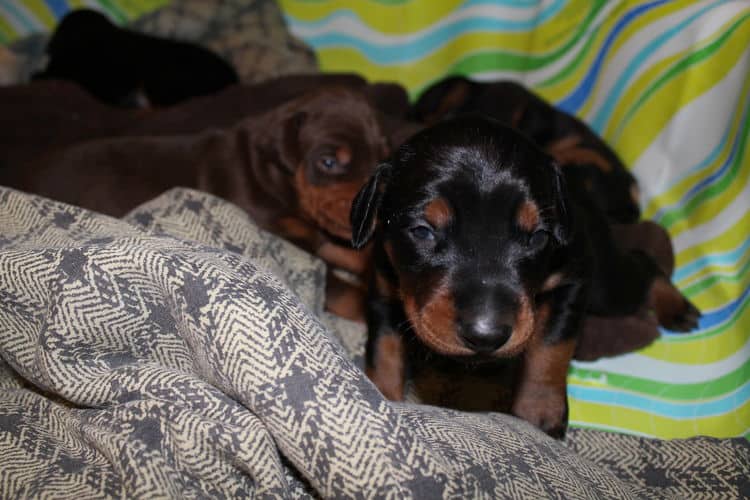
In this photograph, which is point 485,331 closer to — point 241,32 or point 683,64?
point 683,64

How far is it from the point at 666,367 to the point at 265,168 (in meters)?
2.39

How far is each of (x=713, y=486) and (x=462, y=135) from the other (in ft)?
5.12

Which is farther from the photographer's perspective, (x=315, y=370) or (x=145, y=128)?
(x=145, y=128)

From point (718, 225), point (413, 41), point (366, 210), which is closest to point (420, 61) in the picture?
point (413, 41)

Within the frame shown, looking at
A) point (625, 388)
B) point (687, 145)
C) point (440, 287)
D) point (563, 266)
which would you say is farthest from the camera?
point (687, 145)

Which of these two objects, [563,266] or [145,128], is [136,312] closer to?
[563,266]

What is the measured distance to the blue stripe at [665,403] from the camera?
3102 millimetres

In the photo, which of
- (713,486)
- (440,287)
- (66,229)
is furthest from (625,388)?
(66,229)

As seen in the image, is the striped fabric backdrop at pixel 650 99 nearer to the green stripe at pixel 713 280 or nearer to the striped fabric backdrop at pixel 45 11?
the green stripe at pixel 713 280

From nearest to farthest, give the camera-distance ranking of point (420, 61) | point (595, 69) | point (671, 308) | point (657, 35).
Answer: point (671, 308), point (657, 35), point (595, 69), point (420, 61)

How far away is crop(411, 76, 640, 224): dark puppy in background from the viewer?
4.07 meters

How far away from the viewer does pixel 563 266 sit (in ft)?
9.32

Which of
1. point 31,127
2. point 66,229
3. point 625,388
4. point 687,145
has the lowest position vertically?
point 625,388

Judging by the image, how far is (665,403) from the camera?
10.6 feet
